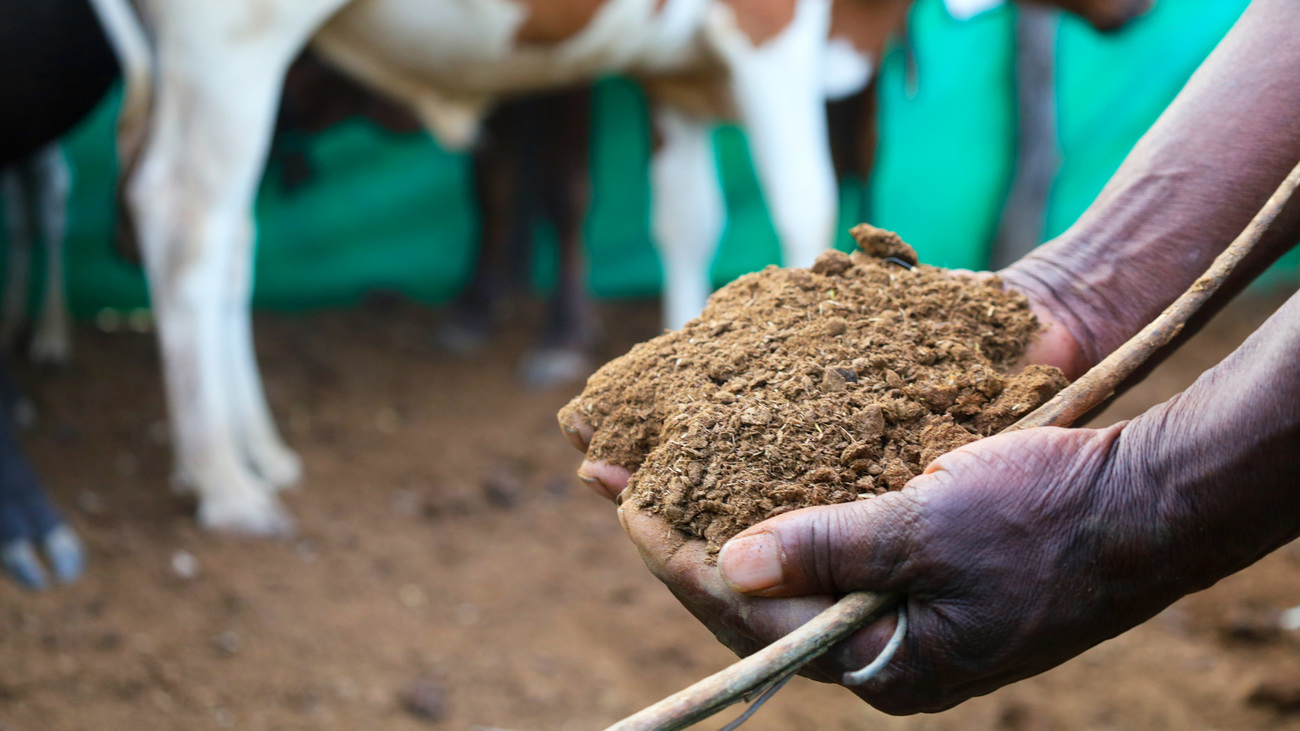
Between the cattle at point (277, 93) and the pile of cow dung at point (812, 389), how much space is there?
1.65 m

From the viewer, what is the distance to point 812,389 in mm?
1001

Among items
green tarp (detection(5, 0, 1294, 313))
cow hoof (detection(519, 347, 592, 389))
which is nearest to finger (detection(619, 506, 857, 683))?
cow hoof (detection(519, 347, 592, 389))

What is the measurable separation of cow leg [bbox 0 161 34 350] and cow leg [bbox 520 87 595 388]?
1.72 metres

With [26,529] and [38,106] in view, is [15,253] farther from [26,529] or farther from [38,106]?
[26,529]

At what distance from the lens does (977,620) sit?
822mm

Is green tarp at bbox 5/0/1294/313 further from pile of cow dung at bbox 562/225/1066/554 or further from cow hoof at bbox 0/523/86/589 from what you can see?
pile of cow dung at bbox 562/225/1066/554

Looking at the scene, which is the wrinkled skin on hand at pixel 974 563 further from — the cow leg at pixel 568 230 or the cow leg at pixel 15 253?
the cow leg at pixel 15 253

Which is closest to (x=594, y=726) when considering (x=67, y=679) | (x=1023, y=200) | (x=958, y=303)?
(x=67, y=679)

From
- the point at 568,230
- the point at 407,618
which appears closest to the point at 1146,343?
the point at 407,618

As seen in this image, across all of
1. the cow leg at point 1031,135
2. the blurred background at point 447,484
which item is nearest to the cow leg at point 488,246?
the blurred background at point 447,484

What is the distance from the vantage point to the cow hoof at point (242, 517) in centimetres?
246

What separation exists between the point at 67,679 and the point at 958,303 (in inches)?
68.0

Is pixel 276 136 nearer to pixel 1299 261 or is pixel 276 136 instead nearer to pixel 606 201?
pixel 606 201

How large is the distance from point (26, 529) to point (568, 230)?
7.10ft
